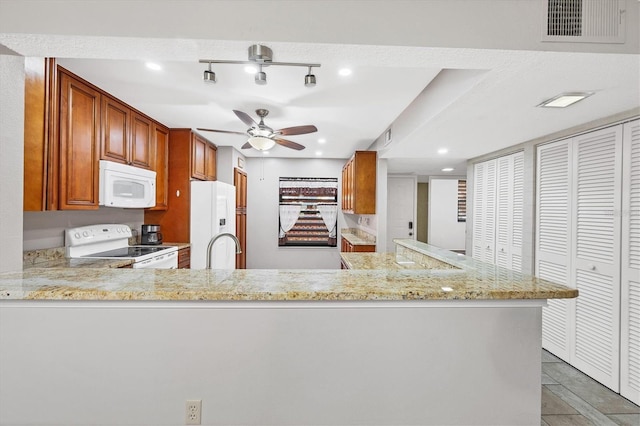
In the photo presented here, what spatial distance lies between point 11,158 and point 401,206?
609cm

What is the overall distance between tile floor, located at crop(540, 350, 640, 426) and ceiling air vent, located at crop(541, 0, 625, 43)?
2.32m

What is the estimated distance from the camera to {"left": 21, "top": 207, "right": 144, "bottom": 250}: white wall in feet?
7.75

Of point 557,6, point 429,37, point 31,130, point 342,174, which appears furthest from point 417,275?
point 342,174

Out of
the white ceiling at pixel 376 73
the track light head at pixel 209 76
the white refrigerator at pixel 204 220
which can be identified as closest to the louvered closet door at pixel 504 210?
the white ceiling at pixel 376 73

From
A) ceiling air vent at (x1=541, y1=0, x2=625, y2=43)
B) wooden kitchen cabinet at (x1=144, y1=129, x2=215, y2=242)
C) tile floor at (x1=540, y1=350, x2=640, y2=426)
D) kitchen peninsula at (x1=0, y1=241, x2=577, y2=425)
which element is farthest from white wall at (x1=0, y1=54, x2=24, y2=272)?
tile floor at (x1=540, y1=350, x2=640, y2=426)

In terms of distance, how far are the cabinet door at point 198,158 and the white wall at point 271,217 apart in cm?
155

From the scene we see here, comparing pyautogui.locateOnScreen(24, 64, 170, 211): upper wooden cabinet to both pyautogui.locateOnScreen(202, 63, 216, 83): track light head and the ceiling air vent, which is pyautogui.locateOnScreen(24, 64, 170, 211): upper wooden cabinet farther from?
the ceiling air vent

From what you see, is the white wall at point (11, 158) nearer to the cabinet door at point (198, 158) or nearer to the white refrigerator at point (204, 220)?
the white refrigerator at point (204, 220)

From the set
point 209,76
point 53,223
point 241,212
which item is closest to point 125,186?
point 53,223

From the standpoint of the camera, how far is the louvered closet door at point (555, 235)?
2.73 meters

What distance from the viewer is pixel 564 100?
1.96 metres

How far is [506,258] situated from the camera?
3643mm

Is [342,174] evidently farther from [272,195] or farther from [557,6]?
[557,6]

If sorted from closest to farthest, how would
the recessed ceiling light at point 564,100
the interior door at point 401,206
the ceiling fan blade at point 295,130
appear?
the recessed ceiling light at point 564,100
the ceiling fan blade at point 295,130
the interior door at point 401,206
